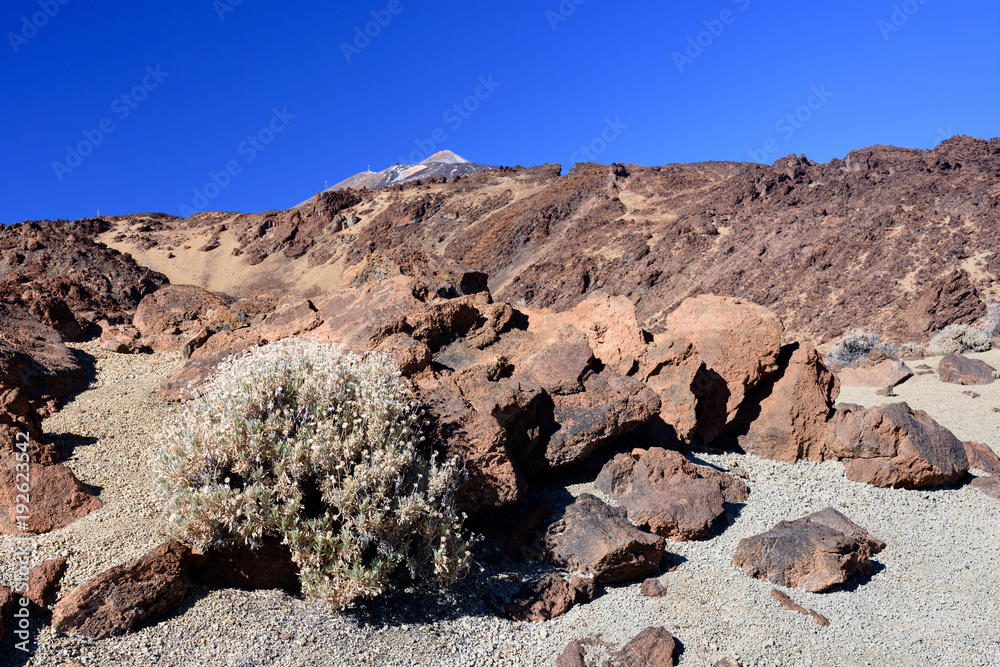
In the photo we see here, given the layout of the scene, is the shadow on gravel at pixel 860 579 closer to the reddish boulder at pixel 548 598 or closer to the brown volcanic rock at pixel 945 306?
the reddish boulder at pixel 548 598

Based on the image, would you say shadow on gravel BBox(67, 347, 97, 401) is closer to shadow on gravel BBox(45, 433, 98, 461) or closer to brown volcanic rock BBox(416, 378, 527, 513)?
shadow on gravel BBox(45, 433, 98, 461)

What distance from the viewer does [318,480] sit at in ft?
15.3

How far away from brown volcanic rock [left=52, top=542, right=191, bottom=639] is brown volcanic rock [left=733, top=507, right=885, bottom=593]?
4501mm

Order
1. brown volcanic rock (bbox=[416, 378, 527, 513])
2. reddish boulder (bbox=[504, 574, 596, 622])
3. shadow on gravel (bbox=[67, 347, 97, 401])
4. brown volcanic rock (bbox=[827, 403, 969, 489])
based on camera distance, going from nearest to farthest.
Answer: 1. reddish boulder (bbox=[504, 574, 596, 622])
2. brown volcanic rock (bbox=[416, 378, 527, 513])
3. brown volcanic rock (bbox=[827, 403, 969, 489])
4. shadow on gravel (bbox=[67, 347, 97, 401])

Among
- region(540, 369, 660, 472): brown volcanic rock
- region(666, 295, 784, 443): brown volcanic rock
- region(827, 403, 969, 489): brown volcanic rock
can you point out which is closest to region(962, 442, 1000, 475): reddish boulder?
region(827, 403, 969, 489): brown volcanic rock

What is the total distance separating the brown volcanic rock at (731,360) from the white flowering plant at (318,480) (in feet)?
13.1

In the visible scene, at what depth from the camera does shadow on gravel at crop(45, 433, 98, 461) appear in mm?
5531

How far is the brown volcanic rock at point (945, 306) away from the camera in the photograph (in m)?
17.1

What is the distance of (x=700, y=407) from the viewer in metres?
7.96

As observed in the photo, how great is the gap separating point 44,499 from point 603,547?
410 centimetres

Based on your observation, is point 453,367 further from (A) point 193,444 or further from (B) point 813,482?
(B) point 813,482

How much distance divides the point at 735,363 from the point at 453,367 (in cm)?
358

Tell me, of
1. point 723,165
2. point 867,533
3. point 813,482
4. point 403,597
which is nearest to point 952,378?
point 813,482

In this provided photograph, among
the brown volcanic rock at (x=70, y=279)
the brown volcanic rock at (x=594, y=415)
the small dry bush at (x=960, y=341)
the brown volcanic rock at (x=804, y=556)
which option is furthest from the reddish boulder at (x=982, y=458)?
the brown volcanic rock at (x=70, y=279)
